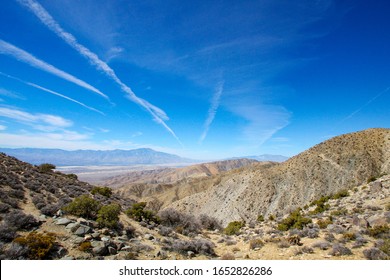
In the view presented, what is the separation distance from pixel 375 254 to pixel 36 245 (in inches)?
504

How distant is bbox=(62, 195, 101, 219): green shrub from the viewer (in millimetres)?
12738

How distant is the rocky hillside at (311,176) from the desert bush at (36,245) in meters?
38.3

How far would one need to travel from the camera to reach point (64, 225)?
35.4ft

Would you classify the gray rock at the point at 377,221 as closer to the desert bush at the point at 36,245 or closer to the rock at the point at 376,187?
the rock at the point at 376,187

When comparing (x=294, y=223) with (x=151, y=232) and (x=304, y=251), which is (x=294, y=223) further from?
(x=151, y=232)

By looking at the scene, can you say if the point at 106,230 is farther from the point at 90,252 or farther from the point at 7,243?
the point at 7,243

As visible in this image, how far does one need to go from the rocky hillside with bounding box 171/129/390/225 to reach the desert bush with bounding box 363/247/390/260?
32.8m

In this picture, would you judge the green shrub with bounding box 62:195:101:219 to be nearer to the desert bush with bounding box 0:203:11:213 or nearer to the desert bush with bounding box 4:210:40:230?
the desert bush with bounding box 4:210:40:230

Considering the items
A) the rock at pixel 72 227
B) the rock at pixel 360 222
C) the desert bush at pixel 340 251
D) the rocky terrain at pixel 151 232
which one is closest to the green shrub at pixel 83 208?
the rocky terrain at pixel 151 232

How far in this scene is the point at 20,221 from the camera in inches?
380

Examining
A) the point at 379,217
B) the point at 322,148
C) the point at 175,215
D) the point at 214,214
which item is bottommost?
the point at 214,214

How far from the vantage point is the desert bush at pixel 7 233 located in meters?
8.47
